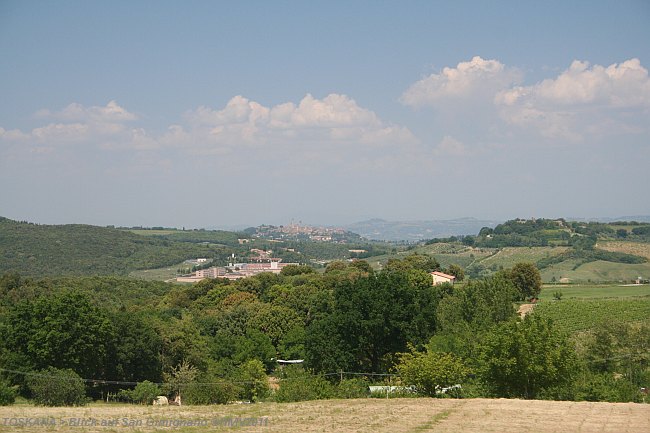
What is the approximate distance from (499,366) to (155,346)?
91.5ft

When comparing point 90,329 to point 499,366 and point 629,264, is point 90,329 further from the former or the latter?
point 629,264

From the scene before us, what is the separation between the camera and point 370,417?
75.9 ft

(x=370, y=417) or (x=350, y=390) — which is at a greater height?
(x=370, y=417)

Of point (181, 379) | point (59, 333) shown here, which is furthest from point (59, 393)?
point (181, 379)

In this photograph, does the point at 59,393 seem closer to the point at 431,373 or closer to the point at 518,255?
the point at 431,373

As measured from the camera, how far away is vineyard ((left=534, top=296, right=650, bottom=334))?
57.6 m

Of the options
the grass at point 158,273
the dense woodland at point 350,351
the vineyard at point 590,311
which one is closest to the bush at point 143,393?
the dense woodland at point 350,351

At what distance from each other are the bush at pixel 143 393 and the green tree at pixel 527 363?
743 inches

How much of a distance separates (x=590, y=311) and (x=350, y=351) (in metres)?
29.8

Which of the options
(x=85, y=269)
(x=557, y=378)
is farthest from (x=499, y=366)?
(x=85, y=269)

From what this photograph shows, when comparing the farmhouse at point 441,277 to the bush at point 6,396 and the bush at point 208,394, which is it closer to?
the bush at point 208,394

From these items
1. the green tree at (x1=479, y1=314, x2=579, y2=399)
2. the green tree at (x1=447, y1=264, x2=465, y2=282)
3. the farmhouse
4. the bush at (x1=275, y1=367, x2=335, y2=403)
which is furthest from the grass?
the green tree at (x1=479, y1=314, x2=579, y2=399)

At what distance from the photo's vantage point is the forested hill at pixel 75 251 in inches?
5507

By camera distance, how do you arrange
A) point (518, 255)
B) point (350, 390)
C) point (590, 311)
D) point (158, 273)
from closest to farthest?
point (350, 390)
point (590, 311)
point (518, 255)
point (158, 273)
